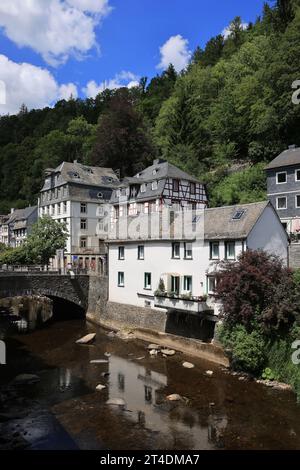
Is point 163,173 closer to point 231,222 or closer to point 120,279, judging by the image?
point 120,279

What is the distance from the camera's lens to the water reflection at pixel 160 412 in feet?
55.5

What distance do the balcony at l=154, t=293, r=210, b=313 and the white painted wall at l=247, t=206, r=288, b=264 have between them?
5280 mm

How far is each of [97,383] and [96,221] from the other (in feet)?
136

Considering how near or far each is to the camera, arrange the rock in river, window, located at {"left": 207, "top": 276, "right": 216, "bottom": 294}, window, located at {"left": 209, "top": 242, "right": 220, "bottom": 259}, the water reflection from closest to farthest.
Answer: the water reflection < window, located at {"left": 207, "top": 276, "right": 216, "bottom": 294} < window, located at {"left": 209, "top": 242, "right": 220, "bottom": 259} < the rock in river

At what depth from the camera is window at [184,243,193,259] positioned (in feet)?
101

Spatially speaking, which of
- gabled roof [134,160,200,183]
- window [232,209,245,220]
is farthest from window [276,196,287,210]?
window [232,209,245,220]

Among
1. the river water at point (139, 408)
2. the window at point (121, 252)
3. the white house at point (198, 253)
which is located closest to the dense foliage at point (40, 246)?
the window at point (121, 252)

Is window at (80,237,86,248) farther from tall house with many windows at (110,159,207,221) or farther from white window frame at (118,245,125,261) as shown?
white window frame at (118,245,125,261)

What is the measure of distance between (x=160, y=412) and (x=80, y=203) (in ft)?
151

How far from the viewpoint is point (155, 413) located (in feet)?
63.9

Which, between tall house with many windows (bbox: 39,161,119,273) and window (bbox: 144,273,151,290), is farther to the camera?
tall house with many windows (bbox: 39,161,119,273)

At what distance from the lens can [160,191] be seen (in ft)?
166

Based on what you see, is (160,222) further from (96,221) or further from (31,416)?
(96,221)

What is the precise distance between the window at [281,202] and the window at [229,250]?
62.0ft
